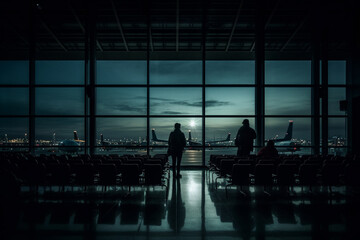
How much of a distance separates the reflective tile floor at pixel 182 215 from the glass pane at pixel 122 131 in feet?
15.6

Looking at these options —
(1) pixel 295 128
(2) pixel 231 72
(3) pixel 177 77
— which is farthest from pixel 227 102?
(1) pixel 295 128

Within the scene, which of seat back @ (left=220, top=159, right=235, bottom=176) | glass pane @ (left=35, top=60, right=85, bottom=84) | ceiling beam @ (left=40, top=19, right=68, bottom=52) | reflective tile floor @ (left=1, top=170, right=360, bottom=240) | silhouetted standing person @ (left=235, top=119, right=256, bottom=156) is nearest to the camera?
reflective tile floor @ (left=1, top=170, right=360, bottom=240)

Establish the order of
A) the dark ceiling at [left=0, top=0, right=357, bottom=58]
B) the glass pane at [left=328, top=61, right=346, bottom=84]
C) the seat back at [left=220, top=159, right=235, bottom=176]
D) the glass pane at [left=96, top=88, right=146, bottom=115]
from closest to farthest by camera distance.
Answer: the seat back at [left=220, top=159, right=235, bottom=176]
the dark ceiling at [left=0, top=0, right=357, bottom=58]
the glass pane at [left=96, top=88, right=146, bottom=115]
the glass pane at [left=328, top=61, right=346, bottom=84]

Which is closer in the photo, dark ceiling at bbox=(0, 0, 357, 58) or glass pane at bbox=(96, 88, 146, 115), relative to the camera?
dark ceiling at bbox=(0, 0, 357, 58)

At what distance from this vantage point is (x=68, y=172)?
5195mm

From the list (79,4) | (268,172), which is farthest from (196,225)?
(79,4)

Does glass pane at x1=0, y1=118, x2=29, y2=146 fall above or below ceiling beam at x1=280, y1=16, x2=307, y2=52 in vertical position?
below

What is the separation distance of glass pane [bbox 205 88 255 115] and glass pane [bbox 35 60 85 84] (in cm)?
547

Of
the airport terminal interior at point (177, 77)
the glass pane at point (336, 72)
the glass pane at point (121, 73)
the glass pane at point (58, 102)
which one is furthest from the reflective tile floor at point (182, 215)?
the glass pane at point (336, 72)

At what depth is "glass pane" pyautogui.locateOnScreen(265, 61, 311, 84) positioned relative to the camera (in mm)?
10594

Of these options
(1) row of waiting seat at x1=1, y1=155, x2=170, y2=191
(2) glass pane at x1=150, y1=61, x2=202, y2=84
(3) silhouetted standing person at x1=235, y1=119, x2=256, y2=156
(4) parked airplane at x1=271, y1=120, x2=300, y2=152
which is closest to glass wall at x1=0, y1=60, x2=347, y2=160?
(2) glass pane at x1=150, y1=61, x2=202, y2=84

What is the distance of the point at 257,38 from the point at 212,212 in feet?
29.3

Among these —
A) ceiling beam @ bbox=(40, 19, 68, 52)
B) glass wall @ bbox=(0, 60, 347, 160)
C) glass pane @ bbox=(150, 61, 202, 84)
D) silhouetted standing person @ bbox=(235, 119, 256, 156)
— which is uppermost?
ceiling beam @ bbox=(40, 19, 68, 52)

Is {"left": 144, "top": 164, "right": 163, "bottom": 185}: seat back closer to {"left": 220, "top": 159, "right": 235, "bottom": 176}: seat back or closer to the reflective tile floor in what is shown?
the reflective tile floor
